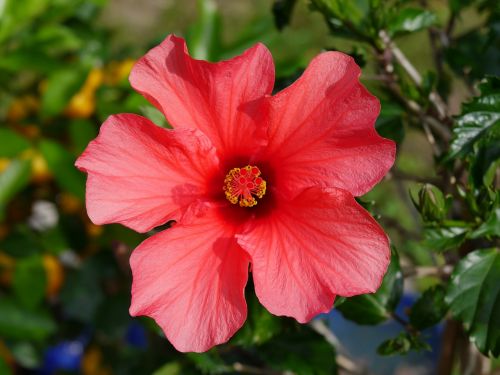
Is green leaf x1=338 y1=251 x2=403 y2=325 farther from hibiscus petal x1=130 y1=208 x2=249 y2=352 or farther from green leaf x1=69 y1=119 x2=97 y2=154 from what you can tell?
green leaf x1=69 y1=119 x2=97 y2=154

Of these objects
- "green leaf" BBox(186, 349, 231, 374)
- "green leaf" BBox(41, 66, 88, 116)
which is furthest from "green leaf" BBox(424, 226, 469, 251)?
"green leaf" BBox(41, 66, 88, 116)

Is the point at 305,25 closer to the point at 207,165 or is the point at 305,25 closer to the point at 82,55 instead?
the point at 82,55

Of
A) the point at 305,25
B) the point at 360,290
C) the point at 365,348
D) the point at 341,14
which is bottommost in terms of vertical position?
the point at 365,348

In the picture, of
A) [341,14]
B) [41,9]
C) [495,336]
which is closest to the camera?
[495,336]

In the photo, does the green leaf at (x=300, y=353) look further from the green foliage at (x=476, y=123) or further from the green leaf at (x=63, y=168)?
the green leaf at (x=63, y=168)

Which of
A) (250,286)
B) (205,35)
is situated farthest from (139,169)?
(205,35)

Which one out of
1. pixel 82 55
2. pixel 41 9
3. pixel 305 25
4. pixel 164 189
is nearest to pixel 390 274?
pixel 164 189

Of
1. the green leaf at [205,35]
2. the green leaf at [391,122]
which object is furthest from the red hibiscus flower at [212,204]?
the green leaf at [205,35]
